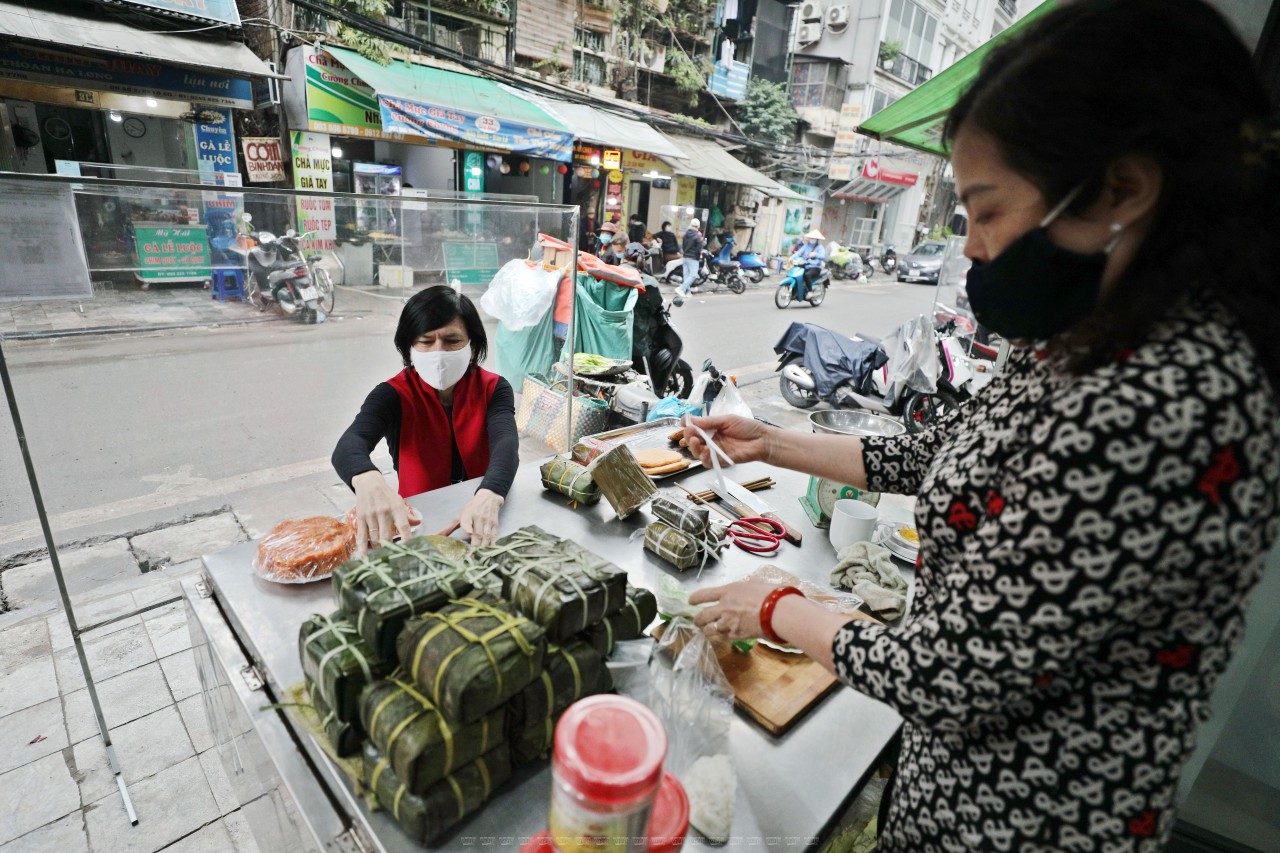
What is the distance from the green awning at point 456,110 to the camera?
10297mm

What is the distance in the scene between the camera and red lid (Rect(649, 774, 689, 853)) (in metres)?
0.92

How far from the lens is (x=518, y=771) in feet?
3.66

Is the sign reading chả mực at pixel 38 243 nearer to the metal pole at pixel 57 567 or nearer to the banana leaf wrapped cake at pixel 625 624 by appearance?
the metal pole at pixel 57 567

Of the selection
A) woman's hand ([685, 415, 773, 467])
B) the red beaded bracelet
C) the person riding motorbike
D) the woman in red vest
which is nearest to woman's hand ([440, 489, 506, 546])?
the woman in red vest

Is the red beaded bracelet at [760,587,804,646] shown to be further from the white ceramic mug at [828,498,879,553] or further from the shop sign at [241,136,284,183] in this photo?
the shop sign at [241,136,284,183]

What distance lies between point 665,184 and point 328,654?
18.3m

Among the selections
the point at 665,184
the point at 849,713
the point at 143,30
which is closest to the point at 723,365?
the point at 849,713

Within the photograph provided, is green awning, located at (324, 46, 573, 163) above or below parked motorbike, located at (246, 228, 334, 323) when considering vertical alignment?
above

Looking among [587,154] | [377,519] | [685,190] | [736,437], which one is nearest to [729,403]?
[736,437]

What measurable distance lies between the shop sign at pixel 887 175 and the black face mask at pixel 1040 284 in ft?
87.1

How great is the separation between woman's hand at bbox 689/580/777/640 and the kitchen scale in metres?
0.84

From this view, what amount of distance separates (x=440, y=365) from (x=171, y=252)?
1313mm

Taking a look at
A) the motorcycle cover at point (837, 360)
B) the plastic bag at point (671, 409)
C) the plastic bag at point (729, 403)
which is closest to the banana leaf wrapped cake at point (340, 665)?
the plastic bag at point (729, 403)

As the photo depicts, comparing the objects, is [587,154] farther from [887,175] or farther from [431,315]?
[887,175]
